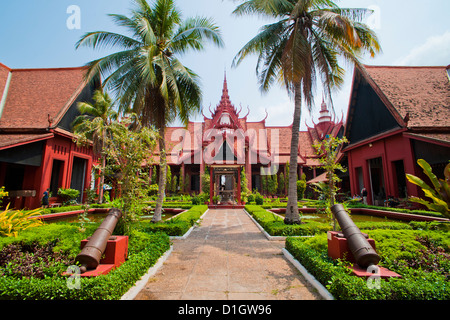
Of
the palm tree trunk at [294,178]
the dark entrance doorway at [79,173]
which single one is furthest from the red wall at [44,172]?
the palm tree trunk at [294,178]

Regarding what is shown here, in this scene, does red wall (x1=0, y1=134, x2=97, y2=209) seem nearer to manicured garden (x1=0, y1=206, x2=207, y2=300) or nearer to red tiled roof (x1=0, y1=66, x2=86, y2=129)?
red tiled roof (x1=0, y1=66, x2=86, y2=129)

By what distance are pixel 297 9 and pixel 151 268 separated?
8847mm

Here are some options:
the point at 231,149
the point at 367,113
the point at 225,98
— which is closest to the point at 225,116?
the point at 225,98

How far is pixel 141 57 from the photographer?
29.1 ft

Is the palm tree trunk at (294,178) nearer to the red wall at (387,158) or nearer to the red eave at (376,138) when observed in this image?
the red eave at (376,138)

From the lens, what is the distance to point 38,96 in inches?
683

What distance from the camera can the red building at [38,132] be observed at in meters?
14.2

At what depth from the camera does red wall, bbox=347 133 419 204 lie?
12.1 metres

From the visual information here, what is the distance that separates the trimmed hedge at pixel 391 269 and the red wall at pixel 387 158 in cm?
876

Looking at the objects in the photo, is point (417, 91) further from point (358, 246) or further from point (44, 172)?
point (44, 172)

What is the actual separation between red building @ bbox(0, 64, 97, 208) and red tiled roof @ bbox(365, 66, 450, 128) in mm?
19213

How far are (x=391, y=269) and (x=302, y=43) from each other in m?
7.31
